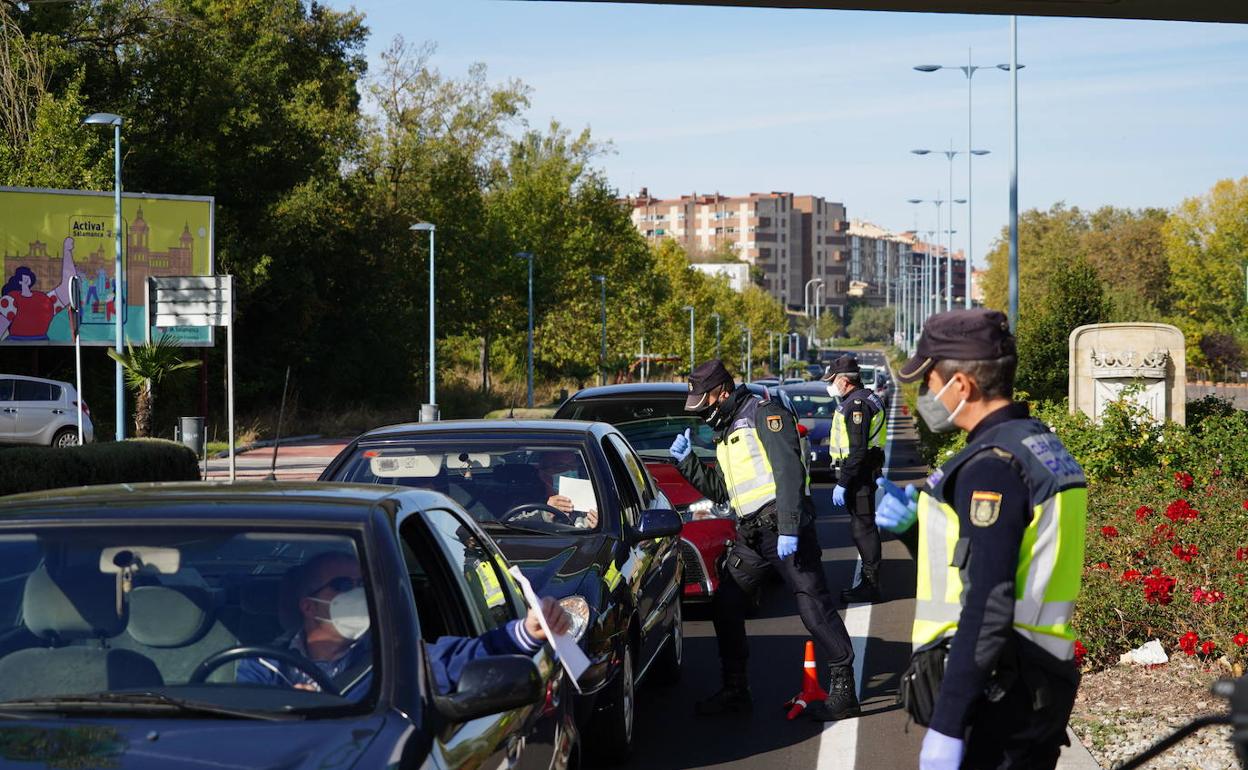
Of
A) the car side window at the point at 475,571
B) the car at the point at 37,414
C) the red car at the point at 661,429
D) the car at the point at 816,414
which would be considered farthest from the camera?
the car at the point at 37,414

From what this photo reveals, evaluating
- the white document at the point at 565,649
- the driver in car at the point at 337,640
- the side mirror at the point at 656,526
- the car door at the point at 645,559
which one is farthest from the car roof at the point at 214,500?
the side mirror at the point at 656,526

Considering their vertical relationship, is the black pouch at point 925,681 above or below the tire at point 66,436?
above

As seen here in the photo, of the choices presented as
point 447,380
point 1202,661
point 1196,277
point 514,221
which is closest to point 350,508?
point 1202,661

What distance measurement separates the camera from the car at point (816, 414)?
25.2 m

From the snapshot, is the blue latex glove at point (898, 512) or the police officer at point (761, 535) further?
the police officer at point (761, 535)

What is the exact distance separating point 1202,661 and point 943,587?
4.95 metres

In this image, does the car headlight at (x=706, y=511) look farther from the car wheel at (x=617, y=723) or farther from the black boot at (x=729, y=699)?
the car wheel at (x=617, y=723)

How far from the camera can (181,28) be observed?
4572cm

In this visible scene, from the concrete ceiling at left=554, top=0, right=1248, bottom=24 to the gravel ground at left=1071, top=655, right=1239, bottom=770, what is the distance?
5.80 metres

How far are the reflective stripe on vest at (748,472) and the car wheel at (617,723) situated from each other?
136 centimetres

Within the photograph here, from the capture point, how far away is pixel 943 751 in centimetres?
364

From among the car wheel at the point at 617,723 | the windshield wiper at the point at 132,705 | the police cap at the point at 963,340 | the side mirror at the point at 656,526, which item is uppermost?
the police cap at the point at 963,340

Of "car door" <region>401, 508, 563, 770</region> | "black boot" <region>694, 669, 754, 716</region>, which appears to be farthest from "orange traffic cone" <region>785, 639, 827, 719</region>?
"car door" <region>401, 508, 563, 770</region>

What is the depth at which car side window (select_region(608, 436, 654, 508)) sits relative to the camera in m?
8.38
